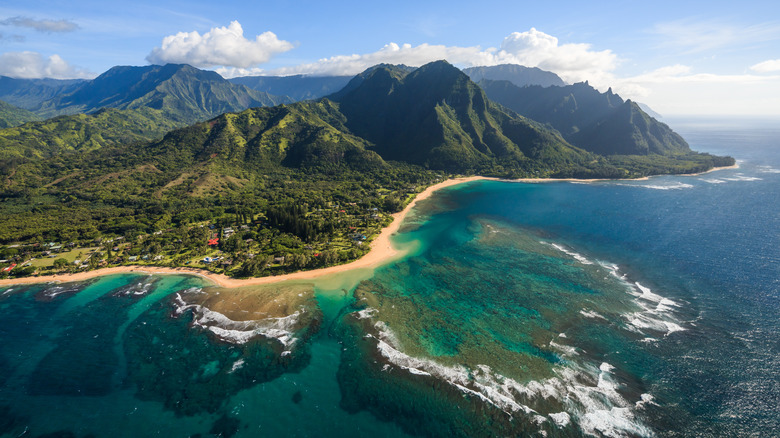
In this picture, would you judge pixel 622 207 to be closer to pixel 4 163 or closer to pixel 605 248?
pixel 605 248

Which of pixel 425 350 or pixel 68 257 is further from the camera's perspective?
pixel 68 257

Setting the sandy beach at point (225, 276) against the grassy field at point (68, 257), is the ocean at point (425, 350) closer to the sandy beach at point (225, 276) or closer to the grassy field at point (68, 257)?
the sandy beach at point (225, 276)

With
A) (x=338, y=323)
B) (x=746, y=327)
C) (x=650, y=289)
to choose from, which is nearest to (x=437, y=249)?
(x=338, y=323)

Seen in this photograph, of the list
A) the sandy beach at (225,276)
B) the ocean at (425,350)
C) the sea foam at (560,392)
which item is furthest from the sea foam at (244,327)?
the sea foam at (560,392)

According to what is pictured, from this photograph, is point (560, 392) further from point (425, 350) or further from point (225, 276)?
point (225, 276)

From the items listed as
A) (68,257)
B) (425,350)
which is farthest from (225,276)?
(425,350)

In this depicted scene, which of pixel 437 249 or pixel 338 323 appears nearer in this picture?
pixel 338 323

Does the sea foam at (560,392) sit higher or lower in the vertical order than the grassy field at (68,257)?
higher

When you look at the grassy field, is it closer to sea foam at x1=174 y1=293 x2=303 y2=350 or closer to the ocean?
the ocean
